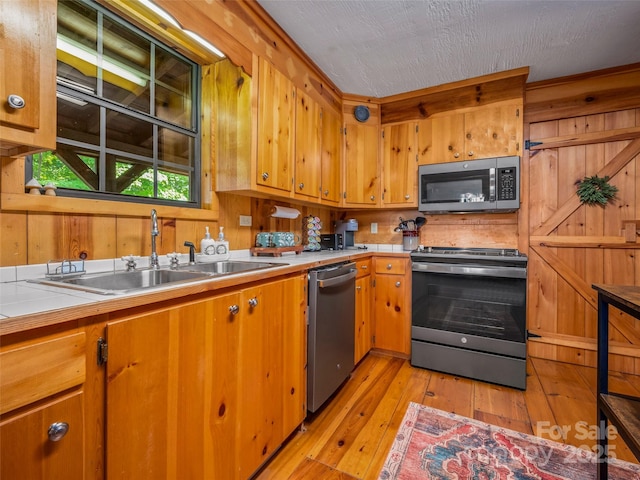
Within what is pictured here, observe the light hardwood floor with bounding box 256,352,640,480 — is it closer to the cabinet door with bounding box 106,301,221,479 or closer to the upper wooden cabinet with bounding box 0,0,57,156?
the cabinet door with bounding box 106,301,221,479

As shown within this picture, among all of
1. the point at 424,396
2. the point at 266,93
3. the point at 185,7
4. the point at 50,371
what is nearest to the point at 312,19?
the point at 266,93

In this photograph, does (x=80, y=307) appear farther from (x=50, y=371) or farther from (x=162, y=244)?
(x=162, y=244)

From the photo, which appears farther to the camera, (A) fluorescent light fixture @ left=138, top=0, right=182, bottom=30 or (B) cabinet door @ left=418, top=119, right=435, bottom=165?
(B) cabinet door @ left=418, top=119, right=435, bottom=165

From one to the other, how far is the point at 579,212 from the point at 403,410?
2270mm

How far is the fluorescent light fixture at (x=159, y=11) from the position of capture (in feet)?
4.49

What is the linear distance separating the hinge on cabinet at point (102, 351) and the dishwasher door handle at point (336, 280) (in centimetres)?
108

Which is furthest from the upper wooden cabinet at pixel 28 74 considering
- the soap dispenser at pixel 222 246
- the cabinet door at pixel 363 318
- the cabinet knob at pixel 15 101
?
the cabinet door at pixel 363 318

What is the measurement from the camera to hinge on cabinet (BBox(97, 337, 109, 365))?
744 mm

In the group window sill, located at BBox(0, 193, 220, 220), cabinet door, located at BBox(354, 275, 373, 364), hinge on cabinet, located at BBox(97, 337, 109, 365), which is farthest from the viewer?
cabinet door, located at BBox(354, 275, 373, 364)

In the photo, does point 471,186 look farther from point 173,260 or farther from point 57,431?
point 57,431

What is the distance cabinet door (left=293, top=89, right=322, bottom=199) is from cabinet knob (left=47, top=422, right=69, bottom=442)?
1.77 meters

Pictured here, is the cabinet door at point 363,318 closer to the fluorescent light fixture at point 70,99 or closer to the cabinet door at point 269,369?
the cabinet door at point 269,369

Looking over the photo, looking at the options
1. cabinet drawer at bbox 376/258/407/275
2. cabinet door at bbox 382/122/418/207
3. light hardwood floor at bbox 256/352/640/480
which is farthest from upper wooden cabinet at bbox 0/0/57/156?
cabinet door at bbox 382/122/418/207

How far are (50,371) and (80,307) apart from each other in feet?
0.47
